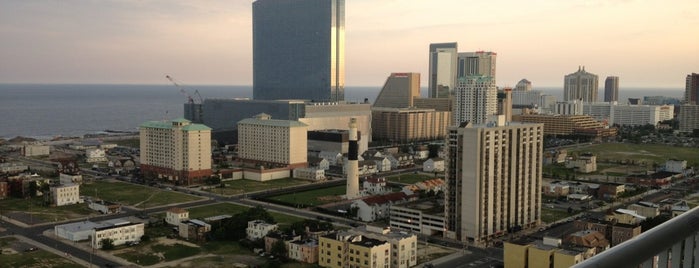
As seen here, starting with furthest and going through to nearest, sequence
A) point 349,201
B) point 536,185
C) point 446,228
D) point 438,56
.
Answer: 1. point 438,56
2. point 349,201
3. point 536,185
4. point 446,228

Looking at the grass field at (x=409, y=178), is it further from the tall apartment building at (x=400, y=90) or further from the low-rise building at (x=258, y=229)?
the tall apartment building at (x=400, y=90)

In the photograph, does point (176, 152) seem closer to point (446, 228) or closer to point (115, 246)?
point (115, 246)

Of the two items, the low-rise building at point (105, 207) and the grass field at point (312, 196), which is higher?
the low-rise building at point (105, 207)

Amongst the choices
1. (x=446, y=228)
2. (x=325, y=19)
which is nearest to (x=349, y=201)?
(x=446, y=228)

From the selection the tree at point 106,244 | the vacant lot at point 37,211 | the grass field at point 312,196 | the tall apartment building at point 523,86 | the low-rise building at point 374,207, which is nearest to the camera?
the tree at point 106,244

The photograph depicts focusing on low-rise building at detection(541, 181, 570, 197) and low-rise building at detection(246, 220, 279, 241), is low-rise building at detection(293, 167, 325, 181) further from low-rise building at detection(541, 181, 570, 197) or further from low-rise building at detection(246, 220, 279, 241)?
low-rise building at detection(246, 220, 279, 241)

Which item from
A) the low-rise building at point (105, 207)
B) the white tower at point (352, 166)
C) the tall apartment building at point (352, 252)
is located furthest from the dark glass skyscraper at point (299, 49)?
the tall apartment building at point (352, 252)

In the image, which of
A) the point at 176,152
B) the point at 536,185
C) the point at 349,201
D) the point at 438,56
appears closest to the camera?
the point at 536,185
